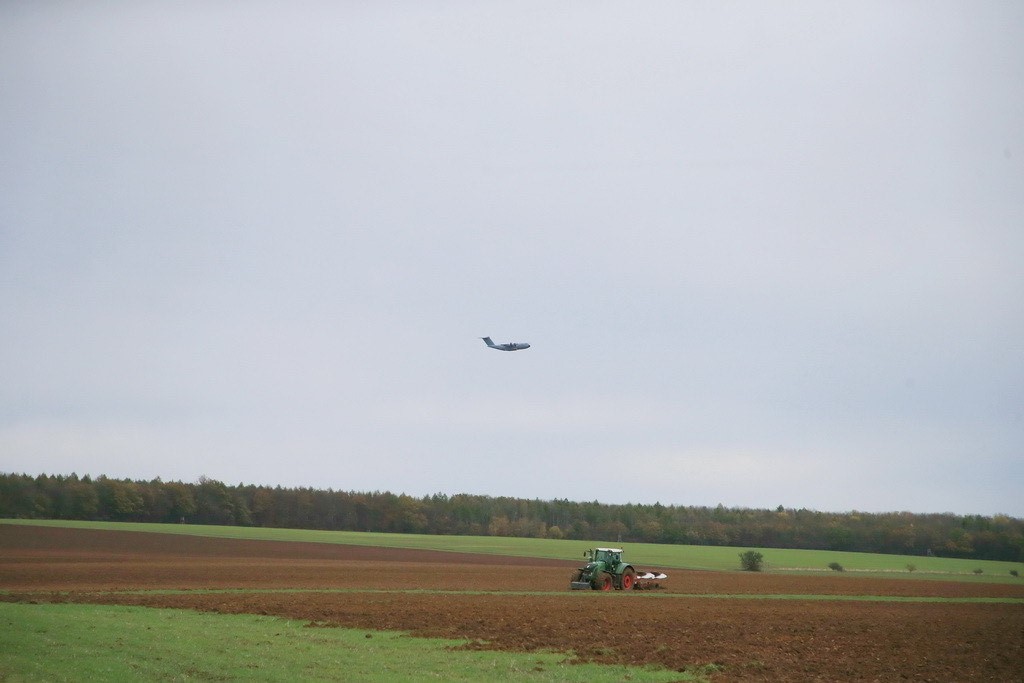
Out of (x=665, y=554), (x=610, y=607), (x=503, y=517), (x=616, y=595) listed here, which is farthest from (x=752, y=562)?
(x=503, y=517)

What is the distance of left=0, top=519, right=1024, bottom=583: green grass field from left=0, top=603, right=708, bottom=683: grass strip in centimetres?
5606

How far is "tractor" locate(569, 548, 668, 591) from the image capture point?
51719 millimetres

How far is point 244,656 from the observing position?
2344 centimetres

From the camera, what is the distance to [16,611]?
29.0 metres

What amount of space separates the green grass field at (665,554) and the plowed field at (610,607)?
1270 centimetres

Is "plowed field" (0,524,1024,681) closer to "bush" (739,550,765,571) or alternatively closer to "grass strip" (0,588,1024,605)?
"grass strip" (0,588,1024,605)

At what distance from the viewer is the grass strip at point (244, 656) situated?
2097 cm

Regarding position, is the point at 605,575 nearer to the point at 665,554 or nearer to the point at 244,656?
the point at 244,656

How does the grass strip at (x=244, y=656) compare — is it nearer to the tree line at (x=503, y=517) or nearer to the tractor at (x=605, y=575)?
the tractor at (x=605, y=575)

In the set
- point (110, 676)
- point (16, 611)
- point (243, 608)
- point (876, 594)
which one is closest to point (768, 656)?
point (110, 676)

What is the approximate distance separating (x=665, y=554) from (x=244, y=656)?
3156 inches

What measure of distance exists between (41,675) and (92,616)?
10.7 metres

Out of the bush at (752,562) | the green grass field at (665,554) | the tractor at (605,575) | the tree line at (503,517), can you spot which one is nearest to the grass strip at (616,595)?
the tractor at (605,575)

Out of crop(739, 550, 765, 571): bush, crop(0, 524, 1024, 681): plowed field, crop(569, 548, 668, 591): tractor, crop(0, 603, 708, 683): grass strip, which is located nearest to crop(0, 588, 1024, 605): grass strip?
crop(0, 524, 1024, 681): plowed field
